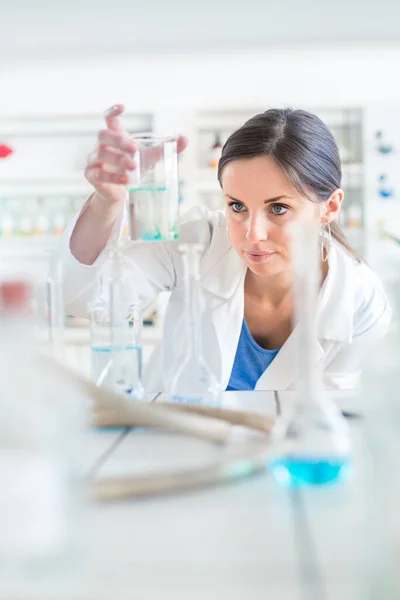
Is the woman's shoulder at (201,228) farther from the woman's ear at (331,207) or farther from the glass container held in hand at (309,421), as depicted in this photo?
the glass container held in hand at (309,421)

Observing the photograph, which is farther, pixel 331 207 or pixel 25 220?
pixel 25 220

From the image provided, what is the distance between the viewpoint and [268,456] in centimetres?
74

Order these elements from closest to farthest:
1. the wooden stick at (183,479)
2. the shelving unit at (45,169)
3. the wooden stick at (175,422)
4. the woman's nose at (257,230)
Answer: the wooden stick at (183,479) → the wooden stick at (175,422) → the woman's nose at (257,230) → the shelving unit at (45,169)

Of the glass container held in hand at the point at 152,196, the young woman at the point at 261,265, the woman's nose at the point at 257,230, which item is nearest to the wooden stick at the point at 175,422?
the glass container held in hand at the point at 152,196

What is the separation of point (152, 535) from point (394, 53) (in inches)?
159

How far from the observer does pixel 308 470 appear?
0.71 m

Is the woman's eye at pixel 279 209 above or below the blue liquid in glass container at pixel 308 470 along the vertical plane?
above

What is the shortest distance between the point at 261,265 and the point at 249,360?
23 centimetres

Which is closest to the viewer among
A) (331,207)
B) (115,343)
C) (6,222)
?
(115,343)

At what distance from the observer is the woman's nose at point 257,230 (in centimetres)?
152

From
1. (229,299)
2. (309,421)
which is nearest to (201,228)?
(229,299)

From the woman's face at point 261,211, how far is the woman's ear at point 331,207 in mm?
121

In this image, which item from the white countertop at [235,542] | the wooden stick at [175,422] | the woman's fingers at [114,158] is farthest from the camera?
the woman's fingers at [114,158]

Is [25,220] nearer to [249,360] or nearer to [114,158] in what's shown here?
[249,360]
